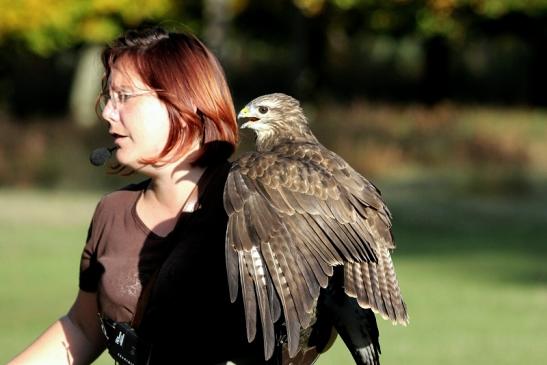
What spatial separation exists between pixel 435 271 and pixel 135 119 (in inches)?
428

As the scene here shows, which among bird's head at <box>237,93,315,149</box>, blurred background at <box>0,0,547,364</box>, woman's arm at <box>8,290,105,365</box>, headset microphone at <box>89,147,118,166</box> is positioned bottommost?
blurred background at <box>0,0,547,364</box>

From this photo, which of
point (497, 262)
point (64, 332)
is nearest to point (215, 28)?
point (497, 262)

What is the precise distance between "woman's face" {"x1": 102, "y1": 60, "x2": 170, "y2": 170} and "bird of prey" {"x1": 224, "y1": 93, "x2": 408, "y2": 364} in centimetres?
24

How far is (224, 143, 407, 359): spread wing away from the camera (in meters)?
3.94

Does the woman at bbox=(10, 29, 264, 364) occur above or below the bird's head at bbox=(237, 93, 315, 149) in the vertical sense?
above

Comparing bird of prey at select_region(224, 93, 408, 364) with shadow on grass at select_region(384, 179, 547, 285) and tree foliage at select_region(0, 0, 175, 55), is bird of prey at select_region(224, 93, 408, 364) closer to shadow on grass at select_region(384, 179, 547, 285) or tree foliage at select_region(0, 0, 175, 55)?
shadow on grass at select_region(384, 179, 547, 285)

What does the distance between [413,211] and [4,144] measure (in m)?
8.01

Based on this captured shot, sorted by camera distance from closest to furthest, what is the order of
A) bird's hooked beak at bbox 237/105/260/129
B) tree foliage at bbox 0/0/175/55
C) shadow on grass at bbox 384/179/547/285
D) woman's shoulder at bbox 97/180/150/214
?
woman's shoulder at bbox 97/180/150/214, bird's hooked beak at bbox 237/105/260/129, shadow on grass at bbox 384/179/547/285, tree foliage at bbox 0/0/175/55

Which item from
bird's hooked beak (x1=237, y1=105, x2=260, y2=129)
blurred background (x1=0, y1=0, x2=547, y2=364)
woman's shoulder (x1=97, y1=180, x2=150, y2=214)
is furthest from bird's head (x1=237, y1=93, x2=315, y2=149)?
woman's shoulder (x1=97, y1=180, x2=150, y2=214)

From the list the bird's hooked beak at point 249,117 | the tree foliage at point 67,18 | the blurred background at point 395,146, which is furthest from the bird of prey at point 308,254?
the tree foliage at point 67,18

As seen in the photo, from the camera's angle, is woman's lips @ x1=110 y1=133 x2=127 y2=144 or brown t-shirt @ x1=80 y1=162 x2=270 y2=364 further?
woman's lips @ x1=110 y1=133 x2=127 y2=144

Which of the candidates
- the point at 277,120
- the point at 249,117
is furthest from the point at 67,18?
the point at 277,120

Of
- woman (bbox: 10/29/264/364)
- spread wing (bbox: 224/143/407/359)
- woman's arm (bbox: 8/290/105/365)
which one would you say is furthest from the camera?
woman's arm (bbox: 8/290/105/365)

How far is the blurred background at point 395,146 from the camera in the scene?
39.5 feet
